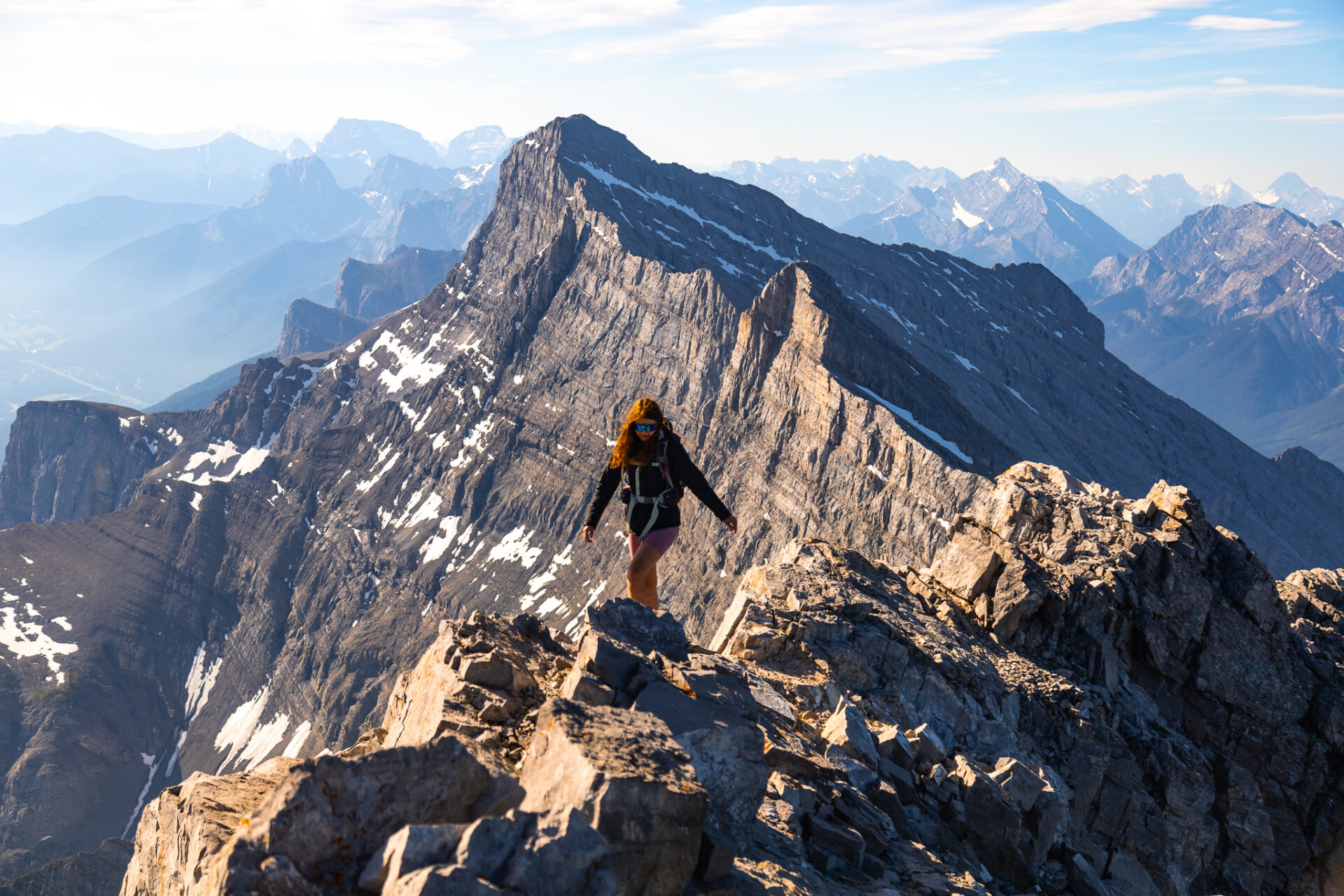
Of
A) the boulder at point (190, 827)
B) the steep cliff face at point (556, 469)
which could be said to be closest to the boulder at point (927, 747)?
the boulder at point (190, 827)

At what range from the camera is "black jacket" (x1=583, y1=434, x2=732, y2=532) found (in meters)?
14.5

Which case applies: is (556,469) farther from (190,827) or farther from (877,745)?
(190,827)

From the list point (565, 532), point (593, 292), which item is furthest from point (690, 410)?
point (593, 292)

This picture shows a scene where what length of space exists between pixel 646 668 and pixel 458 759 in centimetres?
355

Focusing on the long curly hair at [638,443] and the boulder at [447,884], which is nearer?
the boulder at [447,884]

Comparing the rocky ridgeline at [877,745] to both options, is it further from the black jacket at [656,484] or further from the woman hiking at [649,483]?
the black jacket at [656,484]

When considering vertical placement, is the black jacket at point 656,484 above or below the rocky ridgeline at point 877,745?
above

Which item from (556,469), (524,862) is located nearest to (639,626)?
(524,862)

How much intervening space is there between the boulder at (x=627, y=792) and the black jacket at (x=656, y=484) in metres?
6.54

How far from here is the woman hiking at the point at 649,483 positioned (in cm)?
1430

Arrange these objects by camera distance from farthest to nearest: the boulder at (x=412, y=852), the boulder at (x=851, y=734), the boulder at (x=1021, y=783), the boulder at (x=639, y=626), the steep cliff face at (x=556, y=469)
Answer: the steep cliff face at (x=556, y=469), the boulder at (x=1021, y=783), the boulder at (x=851, y=734), the boulder at (x=639, y=626), the boulder at (x=412, y=852)

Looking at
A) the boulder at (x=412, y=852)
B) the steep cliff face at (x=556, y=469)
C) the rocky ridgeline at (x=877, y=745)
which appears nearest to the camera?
the boulder at (x=412, y=852)

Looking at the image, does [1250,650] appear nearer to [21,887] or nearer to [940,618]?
[940,618]

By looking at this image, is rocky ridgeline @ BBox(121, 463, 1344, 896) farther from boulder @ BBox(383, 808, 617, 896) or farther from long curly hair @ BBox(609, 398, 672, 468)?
long curly hair @ BBox(609, 398, 672, 468)
